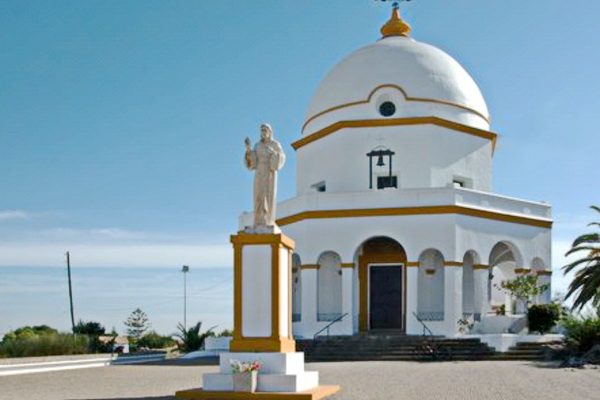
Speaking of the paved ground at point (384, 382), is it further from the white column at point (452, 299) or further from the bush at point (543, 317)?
the white column at point (452, 299)

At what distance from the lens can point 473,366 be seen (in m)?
22.5

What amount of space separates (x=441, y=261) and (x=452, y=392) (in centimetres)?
1442

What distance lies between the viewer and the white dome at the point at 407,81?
33.3 meters

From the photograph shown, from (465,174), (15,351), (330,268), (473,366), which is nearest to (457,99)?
(465,174)

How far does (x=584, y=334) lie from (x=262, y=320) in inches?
504

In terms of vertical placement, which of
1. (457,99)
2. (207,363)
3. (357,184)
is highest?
(457,99)

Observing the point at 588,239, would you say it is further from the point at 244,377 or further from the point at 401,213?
the point at 244,377

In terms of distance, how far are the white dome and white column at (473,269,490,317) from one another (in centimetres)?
709

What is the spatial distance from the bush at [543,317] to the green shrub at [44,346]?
15488mm

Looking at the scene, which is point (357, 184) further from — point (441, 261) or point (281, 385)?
point (281, 385)

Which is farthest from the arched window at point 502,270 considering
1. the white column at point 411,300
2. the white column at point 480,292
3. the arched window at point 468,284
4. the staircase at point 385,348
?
the staircase at point 385,348

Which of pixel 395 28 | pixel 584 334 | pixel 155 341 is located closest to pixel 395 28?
pixel 395 28

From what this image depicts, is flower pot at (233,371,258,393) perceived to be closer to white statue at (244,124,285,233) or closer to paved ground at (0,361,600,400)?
paved ground at (0,361,600,400)

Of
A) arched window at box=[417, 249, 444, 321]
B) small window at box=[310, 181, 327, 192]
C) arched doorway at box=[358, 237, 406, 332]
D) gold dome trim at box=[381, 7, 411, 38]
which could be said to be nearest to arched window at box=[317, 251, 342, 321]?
arched doorway at box=[358, 237, 406, 332]
